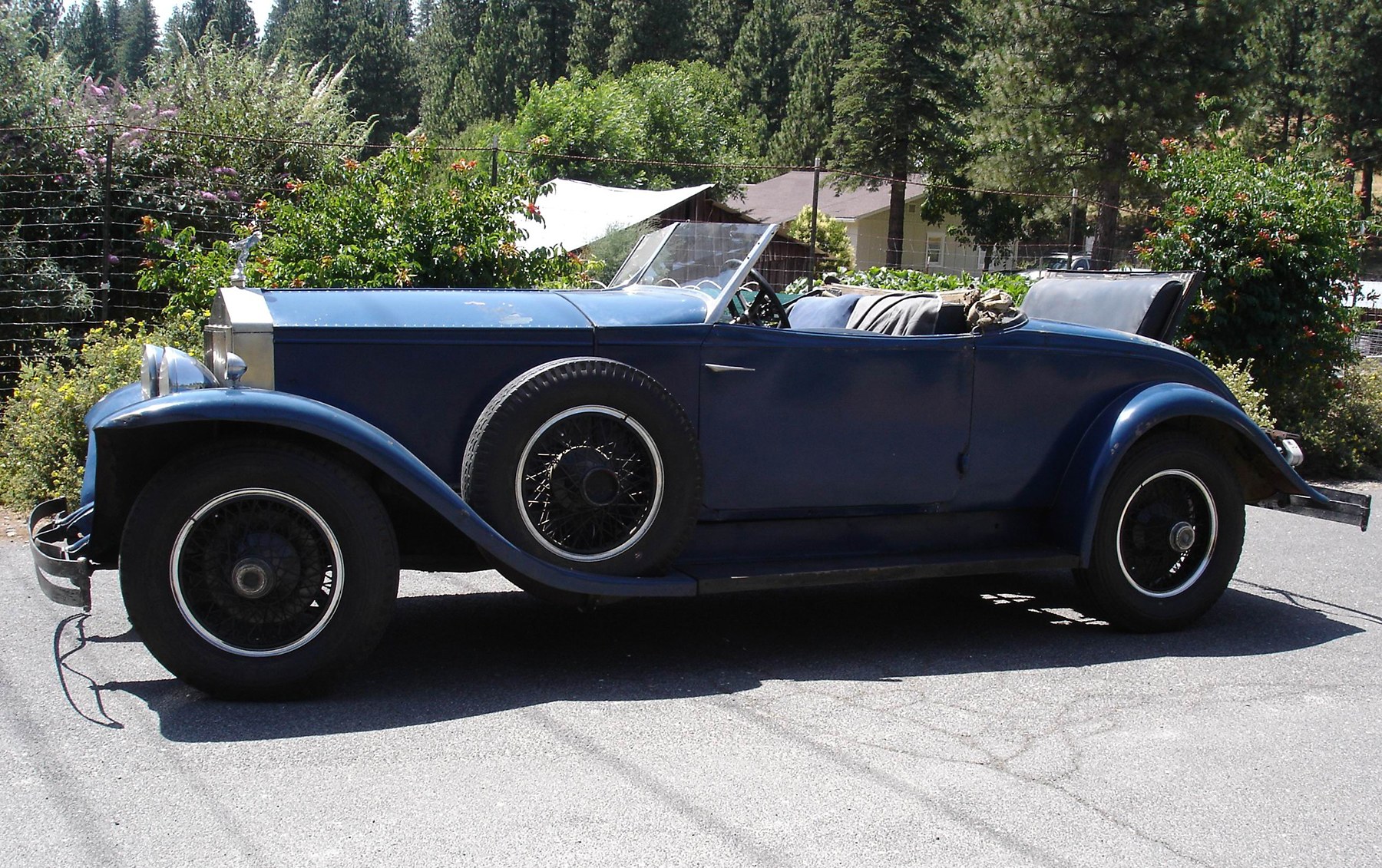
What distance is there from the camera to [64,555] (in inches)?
161

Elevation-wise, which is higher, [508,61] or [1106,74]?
[508,61]

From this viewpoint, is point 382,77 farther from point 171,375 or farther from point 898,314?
point 171,375

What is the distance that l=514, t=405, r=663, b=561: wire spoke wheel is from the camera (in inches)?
167

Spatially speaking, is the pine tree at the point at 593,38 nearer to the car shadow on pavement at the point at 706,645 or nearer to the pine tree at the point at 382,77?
the pine tree at the point at 382,77

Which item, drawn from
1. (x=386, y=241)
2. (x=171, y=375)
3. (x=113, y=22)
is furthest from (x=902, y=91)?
(x=113, y=22)

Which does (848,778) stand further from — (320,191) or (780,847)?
(320,191)

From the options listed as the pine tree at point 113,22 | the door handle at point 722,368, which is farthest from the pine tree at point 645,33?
the pine tree at point 113,22

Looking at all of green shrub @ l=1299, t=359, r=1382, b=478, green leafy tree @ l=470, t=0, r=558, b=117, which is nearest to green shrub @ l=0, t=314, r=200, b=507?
green shrub @ l=1299, t=359, r=1382, b=478

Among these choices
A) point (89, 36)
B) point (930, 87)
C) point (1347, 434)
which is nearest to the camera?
point (1347, 434)

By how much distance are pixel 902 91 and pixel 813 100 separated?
32.4 feet

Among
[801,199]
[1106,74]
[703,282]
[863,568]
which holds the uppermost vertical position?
[1106,74]

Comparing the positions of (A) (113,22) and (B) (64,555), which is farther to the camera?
(A) (113,22)

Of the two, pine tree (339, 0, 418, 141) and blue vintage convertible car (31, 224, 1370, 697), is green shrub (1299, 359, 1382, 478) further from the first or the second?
pine tree (339, 0, 418, 141)

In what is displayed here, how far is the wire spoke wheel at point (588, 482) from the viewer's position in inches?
167
